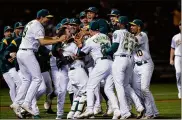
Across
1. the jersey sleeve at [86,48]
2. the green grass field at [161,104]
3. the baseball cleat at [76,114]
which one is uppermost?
the jersey sleeve at [86,48]

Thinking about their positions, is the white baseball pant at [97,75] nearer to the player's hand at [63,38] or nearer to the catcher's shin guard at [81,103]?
the catcher's shin guard at [81,103]

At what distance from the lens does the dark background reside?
30.2 m

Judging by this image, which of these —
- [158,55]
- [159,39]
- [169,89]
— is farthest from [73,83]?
[159,39]

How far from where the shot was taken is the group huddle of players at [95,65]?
13680 millimetres

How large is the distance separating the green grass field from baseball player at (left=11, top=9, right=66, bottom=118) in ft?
2.75

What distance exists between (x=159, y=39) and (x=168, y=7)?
2.18m

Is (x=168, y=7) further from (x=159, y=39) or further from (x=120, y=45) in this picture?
(x=120, y=45)

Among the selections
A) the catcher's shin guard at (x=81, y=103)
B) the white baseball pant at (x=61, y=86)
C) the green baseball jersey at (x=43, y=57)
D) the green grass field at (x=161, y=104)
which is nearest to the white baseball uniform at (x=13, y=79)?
the green grass field at (x=161, y=104)

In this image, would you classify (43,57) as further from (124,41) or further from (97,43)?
(124,41)

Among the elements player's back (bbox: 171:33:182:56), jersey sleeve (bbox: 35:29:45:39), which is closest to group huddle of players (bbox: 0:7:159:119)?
jersey sleeve (bbox: 35:29:45:39)

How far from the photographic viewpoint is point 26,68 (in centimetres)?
1438

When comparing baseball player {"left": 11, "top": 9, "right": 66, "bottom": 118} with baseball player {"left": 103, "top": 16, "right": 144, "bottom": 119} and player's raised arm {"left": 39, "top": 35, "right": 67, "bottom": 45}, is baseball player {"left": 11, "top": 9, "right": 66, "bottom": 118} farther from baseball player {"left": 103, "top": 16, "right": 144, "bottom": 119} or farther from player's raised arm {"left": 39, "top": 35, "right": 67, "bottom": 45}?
baseball player {"left": 103, "top": 16, "right": 144, "bottom": 119}

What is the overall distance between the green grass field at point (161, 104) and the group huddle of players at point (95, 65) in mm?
439

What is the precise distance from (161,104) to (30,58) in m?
4.97
